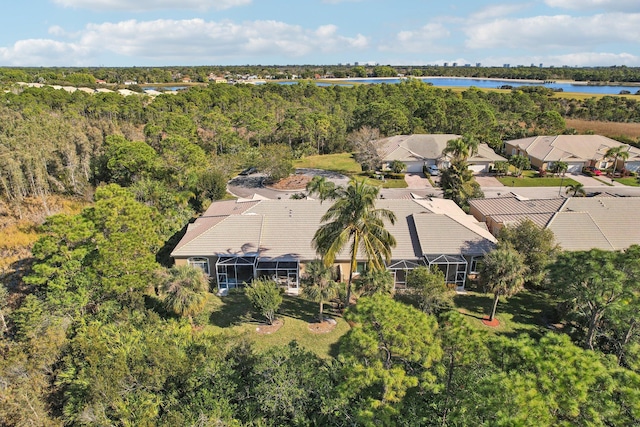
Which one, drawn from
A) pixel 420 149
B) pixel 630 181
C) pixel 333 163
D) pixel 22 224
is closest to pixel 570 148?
pixel 630 181

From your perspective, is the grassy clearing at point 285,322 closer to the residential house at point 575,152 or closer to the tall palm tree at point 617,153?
the residential house at point 575,152

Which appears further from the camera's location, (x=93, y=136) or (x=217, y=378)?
(x=93, y=136)

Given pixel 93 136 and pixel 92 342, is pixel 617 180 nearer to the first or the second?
pixel 92 342

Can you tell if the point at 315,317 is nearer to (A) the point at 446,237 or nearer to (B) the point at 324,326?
(B) the point at 324,326

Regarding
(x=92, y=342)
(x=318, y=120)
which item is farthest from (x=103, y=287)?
(x=318, y=120)

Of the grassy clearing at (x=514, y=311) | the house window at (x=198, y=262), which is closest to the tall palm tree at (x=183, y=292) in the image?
the house window at (x=198, y=262)
